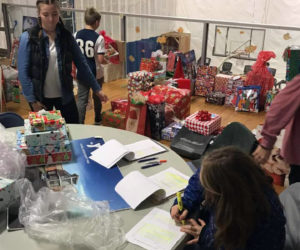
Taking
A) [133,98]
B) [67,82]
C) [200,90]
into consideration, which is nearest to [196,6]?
[200,90]

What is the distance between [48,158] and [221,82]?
308 cm

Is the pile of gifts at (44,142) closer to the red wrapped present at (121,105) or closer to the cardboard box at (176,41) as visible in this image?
the red wrapped present at (121,105)

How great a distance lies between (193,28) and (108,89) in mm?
3665

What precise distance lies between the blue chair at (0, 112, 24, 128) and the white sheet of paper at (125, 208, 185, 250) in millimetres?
1257

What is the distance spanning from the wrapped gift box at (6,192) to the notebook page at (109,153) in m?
0.44

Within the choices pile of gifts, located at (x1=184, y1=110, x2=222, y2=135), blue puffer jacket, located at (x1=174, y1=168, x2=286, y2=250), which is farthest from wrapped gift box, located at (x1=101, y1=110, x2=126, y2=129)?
blue puffer jacket, located at (x1=174, y1=168, x2=286, y2=250)

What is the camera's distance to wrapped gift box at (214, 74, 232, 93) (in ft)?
13.8

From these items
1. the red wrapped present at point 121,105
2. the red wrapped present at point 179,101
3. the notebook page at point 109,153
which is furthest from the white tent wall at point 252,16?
the notebook page at point 109,153

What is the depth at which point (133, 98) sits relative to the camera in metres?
3.13

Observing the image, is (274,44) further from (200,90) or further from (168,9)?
(200,90)

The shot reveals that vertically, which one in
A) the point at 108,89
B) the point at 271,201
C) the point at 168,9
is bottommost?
the point at 108,89

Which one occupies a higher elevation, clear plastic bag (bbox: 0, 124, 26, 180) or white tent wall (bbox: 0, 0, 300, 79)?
white tent wall (bbox: 0, 0, 300, 79)

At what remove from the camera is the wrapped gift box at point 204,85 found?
4.34 meters

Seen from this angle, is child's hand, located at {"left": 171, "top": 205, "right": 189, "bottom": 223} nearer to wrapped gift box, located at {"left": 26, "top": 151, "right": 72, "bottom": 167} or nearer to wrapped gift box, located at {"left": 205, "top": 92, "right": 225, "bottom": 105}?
wrapped gift box, located at {"left": 26, "top": 151, "right": 72, "bottom": 167}
